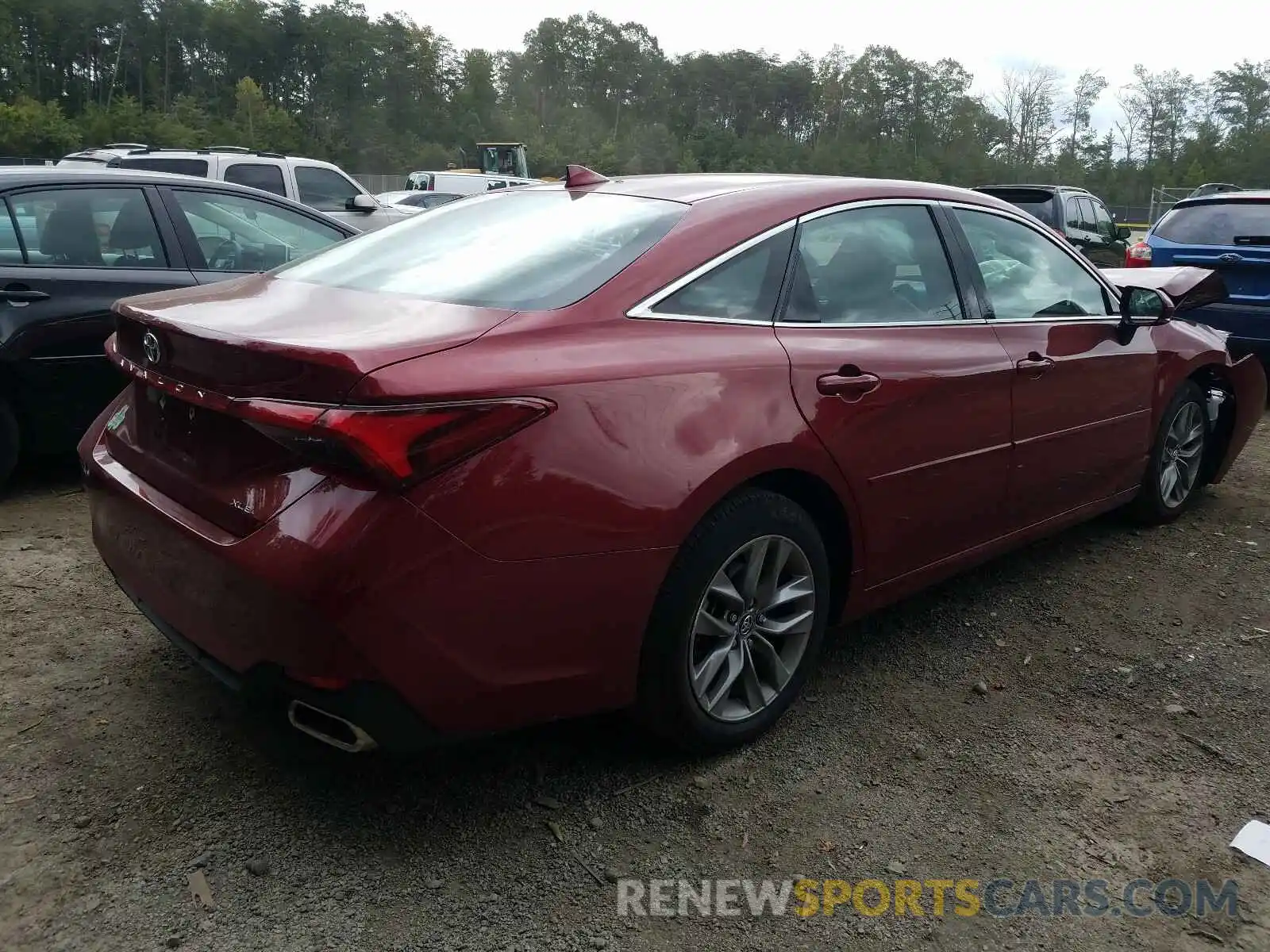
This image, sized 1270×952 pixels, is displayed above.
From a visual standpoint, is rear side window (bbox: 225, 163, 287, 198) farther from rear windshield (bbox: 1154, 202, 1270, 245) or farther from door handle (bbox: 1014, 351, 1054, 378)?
door handle (bbox: 1014, 351, 1054, 378)

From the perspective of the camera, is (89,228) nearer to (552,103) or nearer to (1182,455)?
(1182,455)

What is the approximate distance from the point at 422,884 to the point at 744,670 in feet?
3.28

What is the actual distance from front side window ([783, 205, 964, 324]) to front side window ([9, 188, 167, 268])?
3.55 m

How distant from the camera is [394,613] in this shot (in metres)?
2.05

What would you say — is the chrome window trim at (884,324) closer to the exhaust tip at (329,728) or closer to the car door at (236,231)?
the exhaust tip at (329,728)

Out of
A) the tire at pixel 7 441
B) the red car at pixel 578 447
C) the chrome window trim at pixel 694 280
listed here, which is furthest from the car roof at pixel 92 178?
the chrome window trim at pixel 694 280

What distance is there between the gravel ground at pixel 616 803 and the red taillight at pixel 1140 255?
5.65 m

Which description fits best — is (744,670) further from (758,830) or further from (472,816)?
(472,816)

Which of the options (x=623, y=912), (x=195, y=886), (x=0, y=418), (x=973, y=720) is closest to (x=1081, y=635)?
(x=973, y=720)

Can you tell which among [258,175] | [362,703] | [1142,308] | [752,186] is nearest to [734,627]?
[362,703]

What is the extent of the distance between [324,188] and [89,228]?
7.42 meters

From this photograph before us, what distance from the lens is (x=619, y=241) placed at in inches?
106

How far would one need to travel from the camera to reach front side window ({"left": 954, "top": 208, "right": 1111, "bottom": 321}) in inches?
142

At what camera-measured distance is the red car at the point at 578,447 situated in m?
2.07
